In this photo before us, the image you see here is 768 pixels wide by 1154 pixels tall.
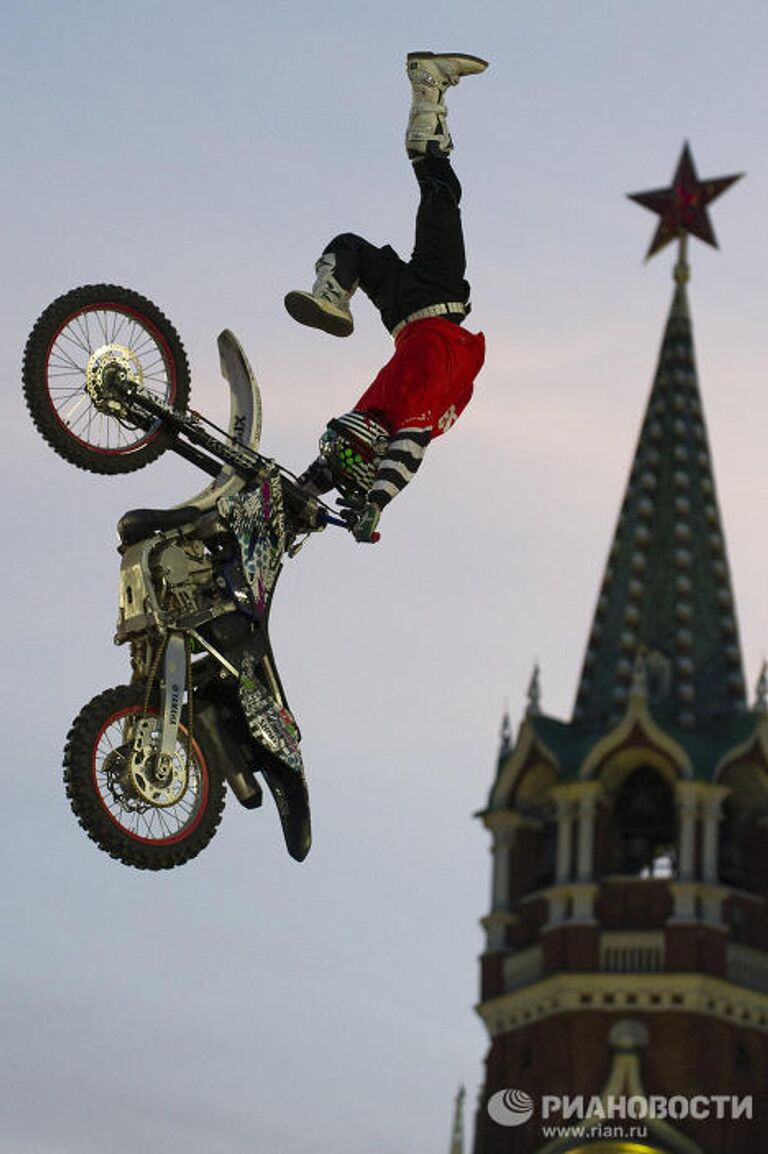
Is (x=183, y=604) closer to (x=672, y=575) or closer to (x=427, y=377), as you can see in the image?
(x=427, y=377)

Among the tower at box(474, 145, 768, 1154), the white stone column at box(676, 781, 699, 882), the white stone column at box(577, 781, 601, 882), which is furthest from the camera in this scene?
the white stone column at box(577, 781, 601, 882)

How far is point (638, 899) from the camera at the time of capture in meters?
106

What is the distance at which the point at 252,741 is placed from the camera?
1043 inches

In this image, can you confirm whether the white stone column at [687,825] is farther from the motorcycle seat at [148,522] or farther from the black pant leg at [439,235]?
the motorcycle seat at [148,522]

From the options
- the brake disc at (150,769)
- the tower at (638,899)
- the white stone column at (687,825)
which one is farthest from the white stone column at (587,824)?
the brake disc at (150,769)

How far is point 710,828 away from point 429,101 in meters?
77.7

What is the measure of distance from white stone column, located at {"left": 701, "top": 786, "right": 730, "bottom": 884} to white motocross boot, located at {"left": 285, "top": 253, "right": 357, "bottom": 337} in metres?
77.4

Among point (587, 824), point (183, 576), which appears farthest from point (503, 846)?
point (183, 576)

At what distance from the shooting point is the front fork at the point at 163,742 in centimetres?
2569

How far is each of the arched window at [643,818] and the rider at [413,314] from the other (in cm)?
8000

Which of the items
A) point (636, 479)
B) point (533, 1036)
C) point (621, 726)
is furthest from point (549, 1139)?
point (636, 479)

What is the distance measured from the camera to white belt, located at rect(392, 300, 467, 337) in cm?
2766

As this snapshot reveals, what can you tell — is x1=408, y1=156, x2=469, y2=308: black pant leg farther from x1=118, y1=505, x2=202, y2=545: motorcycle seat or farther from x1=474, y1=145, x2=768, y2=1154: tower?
x1=474, y1=145, x2=768, y2=1154: tower

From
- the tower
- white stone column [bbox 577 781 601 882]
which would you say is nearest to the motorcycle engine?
the tower
